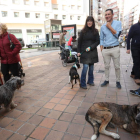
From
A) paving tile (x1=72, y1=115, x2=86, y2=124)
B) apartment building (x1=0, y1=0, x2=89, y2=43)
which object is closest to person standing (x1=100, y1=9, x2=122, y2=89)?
paving tile (x1=72, y1=115, x2=86, y2=124)

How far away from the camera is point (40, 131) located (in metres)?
2.24

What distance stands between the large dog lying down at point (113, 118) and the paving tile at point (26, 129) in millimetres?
1049

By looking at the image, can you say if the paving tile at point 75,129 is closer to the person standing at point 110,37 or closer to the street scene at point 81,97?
the street scene at point 81,97

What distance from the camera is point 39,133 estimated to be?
2.19 meters

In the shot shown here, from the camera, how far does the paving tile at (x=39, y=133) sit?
2113 mm

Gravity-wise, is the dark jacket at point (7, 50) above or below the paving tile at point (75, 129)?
above

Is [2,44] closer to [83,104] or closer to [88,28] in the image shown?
[88,28]

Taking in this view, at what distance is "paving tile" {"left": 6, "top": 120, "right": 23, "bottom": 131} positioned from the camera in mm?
2345

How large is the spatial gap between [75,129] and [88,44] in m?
2.46

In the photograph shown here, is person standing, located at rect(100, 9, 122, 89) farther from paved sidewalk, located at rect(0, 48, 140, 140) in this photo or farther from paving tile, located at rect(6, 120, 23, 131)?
paving tile, located at rect(6, 120, 23, 131)

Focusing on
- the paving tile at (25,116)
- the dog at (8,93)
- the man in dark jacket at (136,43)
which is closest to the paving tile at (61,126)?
the paving tile at (25,116)

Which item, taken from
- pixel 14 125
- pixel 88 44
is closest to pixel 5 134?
pixel 14 125

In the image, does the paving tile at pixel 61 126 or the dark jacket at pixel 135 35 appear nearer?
the paving tile at pixel 61 126

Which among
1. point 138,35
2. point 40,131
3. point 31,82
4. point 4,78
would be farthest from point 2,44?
point 138,35
